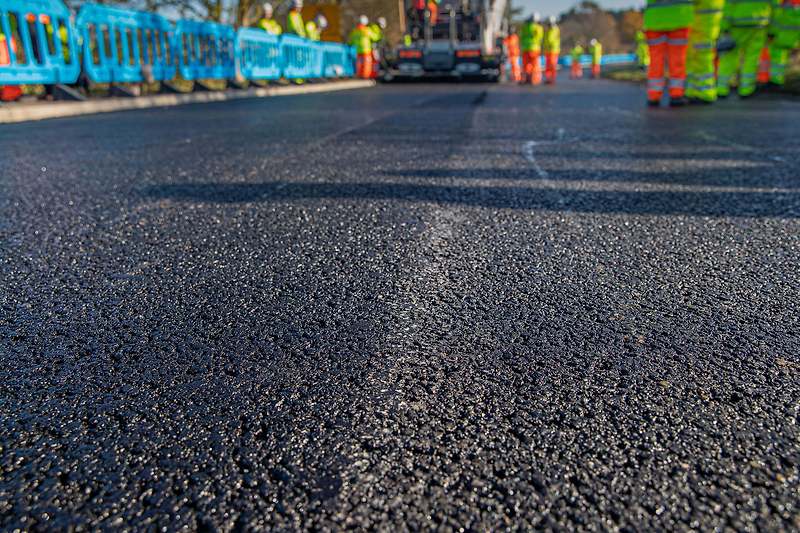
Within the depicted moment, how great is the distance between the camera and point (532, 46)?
65.8 ft

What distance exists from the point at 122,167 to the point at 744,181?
352 centimetres

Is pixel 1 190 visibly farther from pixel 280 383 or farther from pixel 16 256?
pixel 280 383

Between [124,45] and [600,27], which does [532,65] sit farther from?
[600,27]

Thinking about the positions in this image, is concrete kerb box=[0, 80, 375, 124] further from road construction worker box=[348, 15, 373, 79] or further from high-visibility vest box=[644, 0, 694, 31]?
road construction worker box=[348, 15, 373, 79]

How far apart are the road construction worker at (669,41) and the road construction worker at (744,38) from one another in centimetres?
233

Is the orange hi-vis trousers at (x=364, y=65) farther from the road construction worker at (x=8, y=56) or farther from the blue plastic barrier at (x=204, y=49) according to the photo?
the road construction worker at (x=8, y=56)

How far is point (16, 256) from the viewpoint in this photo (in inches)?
84.7

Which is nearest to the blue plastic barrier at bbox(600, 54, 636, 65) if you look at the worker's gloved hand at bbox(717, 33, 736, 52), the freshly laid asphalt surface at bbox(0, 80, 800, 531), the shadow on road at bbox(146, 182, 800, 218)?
the worker's gloved hand at bbox(717, 33, 736, 52)

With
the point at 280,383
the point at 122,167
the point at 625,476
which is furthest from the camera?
the point at 122,167

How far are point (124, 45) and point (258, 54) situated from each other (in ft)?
18.4

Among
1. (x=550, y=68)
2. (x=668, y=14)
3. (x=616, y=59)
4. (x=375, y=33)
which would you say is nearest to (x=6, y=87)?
(x=668, y=14)

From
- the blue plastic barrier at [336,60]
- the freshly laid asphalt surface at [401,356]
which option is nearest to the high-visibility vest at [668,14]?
the freshly laid asphalt surface at [401,356]

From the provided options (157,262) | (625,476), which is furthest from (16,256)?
(625,476)

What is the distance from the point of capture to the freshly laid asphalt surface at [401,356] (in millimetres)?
911
